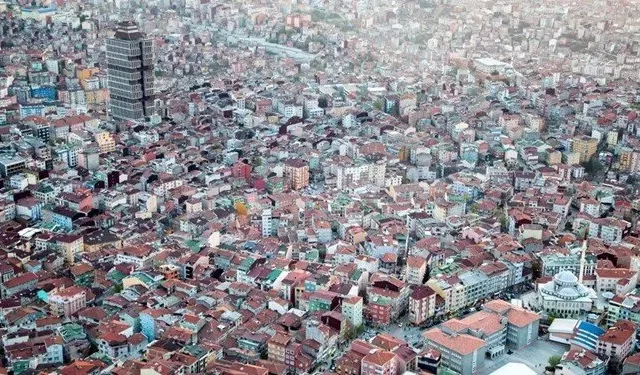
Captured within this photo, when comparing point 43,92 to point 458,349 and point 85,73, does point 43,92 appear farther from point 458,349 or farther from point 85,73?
point 458,349

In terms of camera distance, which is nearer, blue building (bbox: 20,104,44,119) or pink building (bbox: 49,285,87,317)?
pink building (bbox: 49,285,87,317)

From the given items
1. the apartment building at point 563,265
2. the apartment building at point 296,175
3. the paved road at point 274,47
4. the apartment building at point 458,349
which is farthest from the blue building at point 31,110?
the apartment building at point 458,349

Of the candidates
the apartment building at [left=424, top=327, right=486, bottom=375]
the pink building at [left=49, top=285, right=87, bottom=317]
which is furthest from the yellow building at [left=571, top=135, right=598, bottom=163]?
the pink building at [left=49, top=285, right=87, bottom=317]

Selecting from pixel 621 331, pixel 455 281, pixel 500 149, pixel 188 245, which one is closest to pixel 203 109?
pixel 500 149

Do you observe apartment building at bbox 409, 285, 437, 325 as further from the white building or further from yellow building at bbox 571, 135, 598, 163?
yellow building at bbox 571, 135, 598, 163

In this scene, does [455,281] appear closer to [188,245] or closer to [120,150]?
[188,245]
